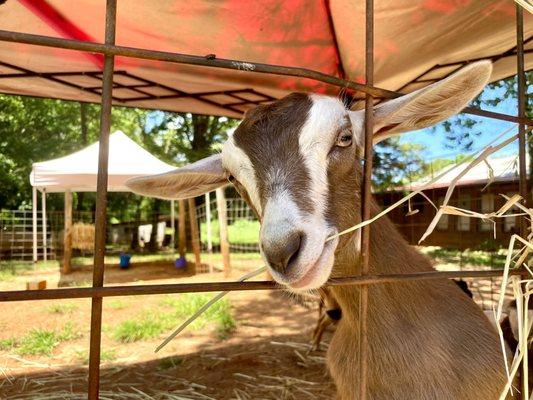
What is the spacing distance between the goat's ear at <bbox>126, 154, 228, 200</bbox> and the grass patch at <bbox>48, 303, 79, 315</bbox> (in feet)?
17.0

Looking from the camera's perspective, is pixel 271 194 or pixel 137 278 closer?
pixel 271 194

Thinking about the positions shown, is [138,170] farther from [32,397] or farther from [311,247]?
[311,247]

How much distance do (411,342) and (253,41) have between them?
270cm

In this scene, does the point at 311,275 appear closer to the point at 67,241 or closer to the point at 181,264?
the point at 181,264

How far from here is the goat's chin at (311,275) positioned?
144 cm

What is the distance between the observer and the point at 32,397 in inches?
137

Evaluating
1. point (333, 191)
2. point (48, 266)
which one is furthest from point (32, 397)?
point (48, 266)

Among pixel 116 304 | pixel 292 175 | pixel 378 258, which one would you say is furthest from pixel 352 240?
pixel 116 304

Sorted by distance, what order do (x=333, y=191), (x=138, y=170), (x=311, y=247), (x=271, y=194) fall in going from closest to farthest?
(x=311, y=247) → (x=271, y=194) → (x=333, y=191) → (x=138, y=170)

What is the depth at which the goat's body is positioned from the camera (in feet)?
6.28

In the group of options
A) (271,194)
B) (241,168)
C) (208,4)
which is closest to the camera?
(271,194)

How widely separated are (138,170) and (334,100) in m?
8.95

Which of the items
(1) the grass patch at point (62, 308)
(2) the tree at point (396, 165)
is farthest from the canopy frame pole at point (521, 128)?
(1) the grass patch at point (62, 308)

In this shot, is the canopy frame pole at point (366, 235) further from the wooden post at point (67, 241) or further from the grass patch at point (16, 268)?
the wooden post at point (67, 241)
